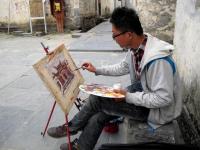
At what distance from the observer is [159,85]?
7.82 feet

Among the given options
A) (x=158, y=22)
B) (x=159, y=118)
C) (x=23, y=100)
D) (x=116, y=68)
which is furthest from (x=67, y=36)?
(x=159, y=118)

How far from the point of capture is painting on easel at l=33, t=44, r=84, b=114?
269 centimetres

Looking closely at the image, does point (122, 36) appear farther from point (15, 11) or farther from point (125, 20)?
point (15, 11)

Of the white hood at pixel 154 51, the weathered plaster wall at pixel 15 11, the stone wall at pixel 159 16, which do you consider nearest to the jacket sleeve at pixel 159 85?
the white hood at pixel 154 51

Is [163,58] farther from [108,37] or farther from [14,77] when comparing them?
[108,37]

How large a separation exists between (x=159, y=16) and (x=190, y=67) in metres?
3.79

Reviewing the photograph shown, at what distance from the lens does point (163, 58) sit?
242 cm

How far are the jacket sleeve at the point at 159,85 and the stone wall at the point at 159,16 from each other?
474cm

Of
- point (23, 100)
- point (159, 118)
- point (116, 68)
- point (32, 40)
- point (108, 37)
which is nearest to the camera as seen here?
point (159, 118)

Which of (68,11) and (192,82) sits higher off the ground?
(68,11)

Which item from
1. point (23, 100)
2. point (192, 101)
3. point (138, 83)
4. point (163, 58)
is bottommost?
point (23, 100)

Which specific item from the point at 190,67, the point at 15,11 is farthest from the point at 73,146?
the point at 15,11

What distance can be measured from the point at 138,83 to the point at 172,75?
1.69ft

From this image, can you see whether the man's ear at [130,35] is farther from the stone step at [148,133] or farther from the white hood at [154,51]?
the stone step at [148,133]
